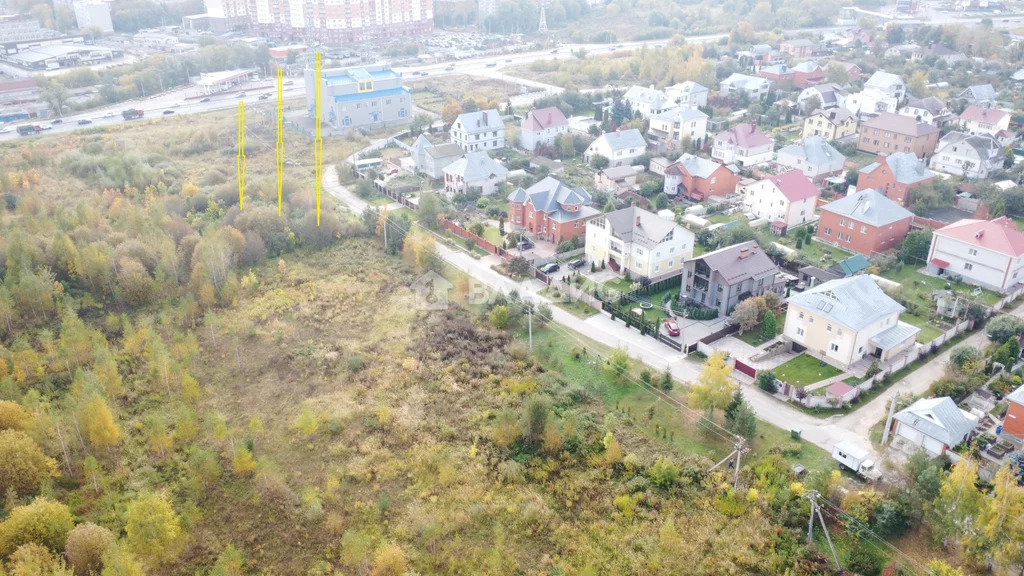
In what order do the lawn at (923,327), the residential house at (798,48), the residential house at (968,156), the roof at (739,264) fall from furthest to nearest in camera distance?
the residential house at (798,48) → the residential house at (968,156) → the roof at (739,264) → the lawn at (923,327)

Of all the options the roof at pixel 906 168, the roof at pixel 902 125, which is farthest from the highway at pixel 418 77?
the roof at pixel 906 168

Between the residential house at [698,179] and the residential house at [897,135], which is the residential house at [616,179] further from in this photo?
the residential house at [897,135]

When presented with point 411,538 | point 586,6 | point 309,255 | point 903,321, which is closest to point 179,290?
point 309,255

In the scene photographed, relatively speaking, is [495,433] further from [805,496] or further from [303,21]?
[303,21]

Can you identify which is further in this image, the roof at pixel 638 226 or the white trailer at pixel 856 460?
the roof at pixel 638 226

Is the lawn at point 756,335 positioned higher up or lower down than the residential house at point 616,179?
lower down

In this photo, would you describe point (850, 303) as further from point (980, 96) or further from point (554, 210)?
point (980, 96)

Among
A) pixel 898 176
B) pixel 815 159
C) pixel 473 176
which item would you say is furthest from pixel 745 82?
pixel 473 176

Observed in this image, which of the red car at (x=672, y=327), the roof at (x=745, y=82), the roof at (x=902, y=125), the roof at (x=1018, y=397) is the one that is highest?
the roof at (x=745, y=82)
